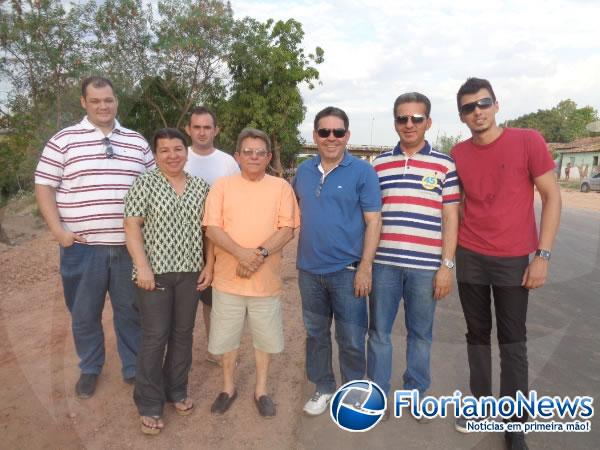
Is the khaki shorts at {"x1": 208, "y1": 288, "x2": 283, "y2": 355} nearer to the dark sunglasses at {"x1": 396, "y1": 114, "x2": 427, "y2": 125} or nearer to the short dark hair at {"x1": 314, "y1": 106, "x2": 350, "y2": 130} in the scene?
the short dark hair at {"x1": 314, "y1": 106, "x2": 350, "y2": 130}

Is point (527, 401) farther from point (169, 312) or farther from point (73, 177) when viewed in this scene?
point (73, 177)

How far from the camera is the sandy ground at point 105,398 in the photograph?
9.42ft

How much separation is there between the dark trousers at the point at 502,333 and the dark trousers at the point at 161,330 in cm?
180

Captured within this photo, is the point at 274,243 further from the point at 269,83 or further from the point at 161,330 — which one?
the point at 269,83

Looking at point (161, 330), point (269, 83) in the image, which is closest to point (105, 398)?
point (161, 330)

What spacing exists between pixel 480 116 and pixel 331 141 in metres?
0.92

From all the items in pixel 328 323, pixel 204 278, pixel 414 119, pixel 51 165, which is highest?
pixel 414 119

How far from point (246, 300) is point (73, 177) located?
146cm

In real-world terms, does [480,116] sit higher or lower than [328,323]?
higher

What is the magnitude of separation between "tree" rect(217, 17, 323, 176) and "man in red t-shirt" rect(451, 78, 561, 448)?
16651 mm

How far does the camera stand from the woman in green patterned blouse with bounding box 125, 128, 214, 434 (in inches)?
112

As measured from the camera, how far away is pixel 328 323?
3.27 m

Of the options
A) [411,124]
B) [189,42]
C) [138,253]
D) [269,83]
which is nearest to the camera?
[138,253]

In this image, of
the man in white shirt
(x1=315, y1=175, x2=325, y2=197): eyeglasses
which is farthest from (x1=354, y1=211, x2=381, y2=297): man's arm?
the man in white shirt
